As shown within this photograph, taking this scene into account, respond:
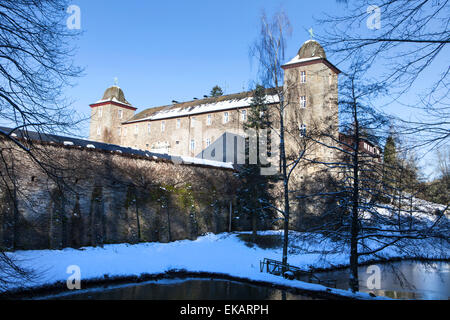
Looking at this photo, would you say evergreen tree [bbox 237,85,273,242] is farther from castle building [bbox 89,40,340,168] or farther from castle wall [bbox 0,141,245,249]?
castle building [bbox 89,40,340,168]

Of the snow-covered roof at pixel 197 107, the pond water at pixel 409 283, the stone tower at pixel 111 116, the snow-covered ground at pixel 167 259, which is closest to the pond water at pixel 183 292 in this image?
the snow-covered ground at pixel 167 259

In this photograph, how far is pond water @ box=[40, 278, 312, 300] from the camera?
11992 millimetres

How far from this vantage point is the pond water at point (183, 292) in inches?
472

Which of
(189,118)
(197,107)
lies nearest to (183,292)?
(189,118)

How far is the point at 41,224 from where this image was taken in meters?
16.5

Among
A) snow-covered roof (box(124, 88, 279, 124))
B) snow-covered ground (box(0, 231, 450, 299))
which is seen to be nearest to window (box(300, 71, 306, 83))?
snow-covered roof (box(124, 88, 279, 124))

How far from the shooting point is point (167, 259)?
17.7 meters

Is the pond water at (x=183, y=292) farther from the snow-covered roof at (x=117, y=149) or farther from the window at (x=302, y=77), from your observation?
the window at (x=302, y=77)

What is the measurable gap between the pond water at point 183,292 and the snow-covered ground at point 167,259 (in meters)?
0.79

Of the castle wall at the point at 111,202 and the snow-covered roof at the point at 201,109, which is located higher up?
the snow-covered roof at the point at 201,109

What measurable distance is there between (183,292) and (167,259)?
4.97 metres

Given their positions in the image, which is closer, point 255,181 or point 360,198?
point 360,198

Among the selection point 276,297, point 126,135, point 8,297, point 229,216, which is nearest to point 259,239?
point 229,216

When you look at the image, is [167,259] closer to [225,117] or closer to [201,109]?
[225,117]
